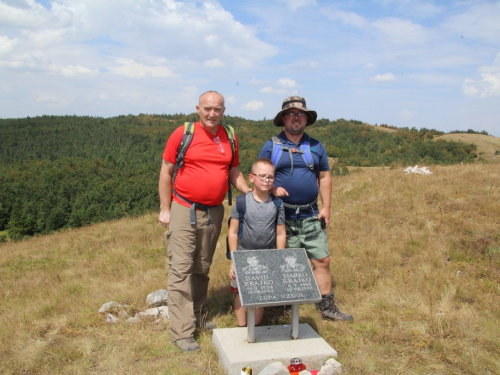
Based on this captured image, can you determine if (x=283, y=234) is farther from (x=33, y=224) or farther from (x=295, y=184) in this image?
(x=33, y=224)

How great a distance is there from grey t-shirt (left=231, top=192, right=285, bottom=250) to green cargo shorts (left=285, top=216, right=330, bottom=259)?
0.28 meters

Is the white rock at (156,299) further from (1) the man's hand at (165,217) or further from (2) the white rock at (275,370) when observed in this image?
(2) the white rock at (275,370)

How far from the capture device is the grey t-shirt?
3398 millimetres

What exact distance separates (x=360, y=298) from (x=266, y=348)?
5.53 ft

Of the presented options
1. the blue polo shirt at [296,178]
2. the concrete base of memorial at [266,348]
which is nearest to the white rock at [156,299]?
the concrete base of memorial at [266,348]

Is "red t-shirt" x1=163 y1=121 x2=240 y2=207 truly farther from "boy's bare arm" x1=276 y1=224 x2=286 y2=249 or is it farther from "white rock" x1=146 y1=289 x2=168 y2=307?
"white rock" x1=146 y1=289 x2=168 y2=307

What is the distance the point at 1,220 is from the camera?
61500 mm

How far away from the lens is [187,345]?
343 centimetres

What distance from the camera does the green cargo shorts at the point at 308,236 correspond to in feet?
12.2

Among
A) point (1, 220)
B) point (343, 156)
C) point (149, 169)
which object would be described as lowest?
point (1, 220)

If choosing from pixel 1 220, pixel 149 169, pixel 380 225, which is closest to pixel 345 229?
pixel 380 225

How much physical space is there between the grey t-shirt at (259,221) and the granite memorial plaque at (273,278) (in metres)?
0.15

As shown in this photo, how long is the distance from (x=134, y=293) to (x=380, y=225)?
14.9 ft

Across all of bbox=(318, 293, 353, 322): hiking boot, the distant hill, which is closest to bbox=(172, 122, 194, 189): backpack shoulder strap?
bbox=(318, 293, 353, 322): hiking boot
